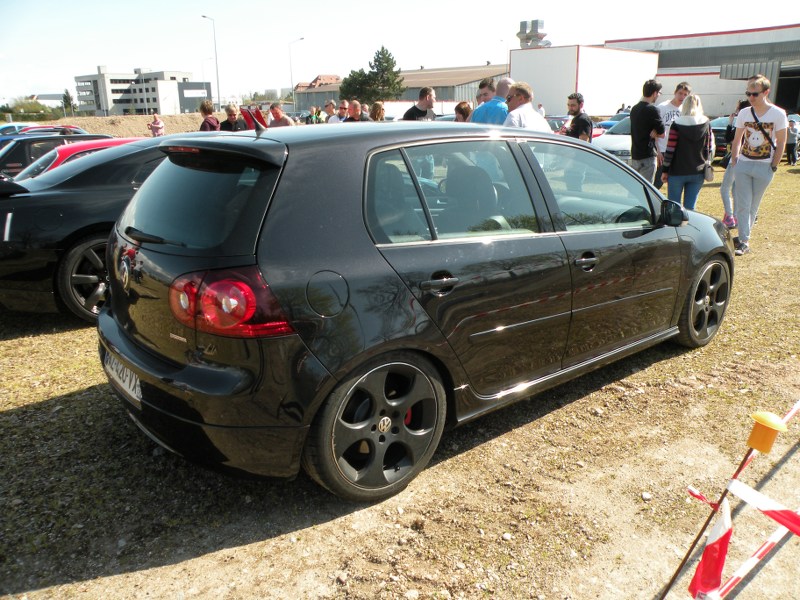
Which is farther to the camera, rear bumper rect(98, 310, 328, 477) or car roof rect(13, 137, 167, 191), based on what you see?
car roof rect(13, 137, 167, 191)

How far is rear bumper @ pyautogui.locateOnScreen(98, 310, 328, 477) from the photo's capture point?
245cm

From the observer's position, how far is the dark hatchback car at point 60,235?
15.8 ft

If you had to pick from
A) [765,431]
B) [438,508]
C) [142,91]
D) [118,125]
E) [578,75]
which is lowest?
[438,508]

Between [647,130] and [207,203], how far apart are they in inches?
275

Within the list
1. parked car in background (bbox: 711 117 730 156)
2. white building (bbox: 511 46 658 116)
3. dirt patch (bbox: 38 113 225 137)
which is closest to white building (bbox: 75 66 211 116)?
dirt patch (bbox: 38 113 225 137)

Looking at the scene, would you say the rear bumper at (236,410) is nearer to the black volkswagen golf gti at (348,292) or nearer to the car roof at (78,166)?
the black volkswagen golf gti at (348,292)

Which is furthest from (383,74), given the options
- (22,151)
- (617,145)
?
(22,151)

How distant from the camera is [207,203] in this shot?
8.79 feet

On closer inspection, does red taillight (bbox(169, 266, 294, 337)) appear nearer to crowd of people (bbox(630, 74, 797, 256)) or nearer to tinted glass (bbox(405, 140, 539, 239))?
tinted glass (bbox(405, 140, 539, 239))

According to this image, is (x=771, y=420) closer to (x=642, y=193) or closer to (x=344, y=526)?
(x=344, y=526)

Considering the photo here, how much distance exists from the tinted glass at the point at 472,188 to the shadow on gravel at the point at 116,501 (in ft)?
3.80

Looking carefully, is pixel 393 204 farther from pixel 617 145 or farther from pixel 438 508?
pixel 617 145

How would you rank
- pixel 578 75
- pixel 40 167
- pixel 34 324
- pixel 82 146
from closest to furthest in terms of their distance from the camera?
pixel 34 324
pixel 40 167
pixel 82 146
pixel 578 75

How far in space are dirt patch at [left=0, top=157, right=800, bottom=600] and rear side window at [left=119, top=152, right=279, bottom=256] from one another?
1.02 meters
